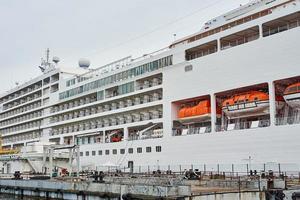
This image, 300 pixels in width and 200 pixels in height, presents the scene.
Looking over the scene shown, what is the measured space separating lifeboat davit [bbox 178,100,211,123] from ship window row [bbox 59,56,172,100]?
670 centimetres

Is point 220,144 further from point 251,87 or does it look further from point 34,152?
point 34,152

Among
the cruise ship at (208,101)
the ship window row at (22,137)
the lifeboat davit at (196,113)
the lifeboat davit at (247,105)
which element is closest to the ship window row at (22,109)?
the ship window row at (22,137)

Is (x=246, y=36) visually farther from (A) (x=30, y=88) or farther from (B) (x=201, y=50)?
(A) (x=30, y=88)

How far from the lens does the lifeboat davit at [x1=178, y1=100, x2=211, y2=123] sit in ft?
133

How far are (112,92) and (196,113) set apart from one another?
20298mm

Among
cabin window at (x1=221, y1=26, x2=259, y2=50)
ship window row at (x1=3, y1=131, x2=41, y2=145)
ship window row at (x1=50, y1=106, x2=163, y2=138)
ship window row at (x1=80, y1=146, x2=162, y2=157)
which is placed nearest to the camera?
cabin window at (x1=221, y1=26, x2=259, y2=50)

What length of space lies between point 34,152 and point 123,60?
20.9 meters

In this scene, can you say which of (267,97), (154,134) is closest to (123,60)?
(154,134)

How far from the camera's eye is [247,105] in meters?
36.2

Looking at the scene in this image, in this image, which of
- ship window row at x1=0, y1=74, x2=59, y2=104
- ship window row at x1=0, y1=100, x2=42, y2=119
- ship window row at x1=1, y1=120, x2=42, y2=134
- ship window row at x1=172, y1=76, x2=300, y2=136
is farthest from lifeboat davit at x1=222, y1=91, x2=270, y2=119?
ship window row at x1=0, y1=100, x2=42, y2=119

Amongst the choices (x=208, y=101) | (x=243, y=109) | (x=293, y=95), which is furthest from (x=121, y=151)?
(x=293, y=95)

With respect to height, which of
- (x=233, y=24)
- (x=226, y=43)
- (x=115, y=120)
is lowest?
(x=115, y=120)

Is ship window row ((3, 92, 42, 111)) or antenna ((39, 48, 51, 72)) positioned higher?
antenna ((39, 48, 51, 72))

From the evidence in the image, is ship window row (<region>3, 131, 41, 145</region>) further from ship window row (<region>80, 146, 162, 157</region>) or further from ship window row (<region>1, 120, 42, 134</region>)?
ship window row (<region>80, 146, 162, 157</region>)
